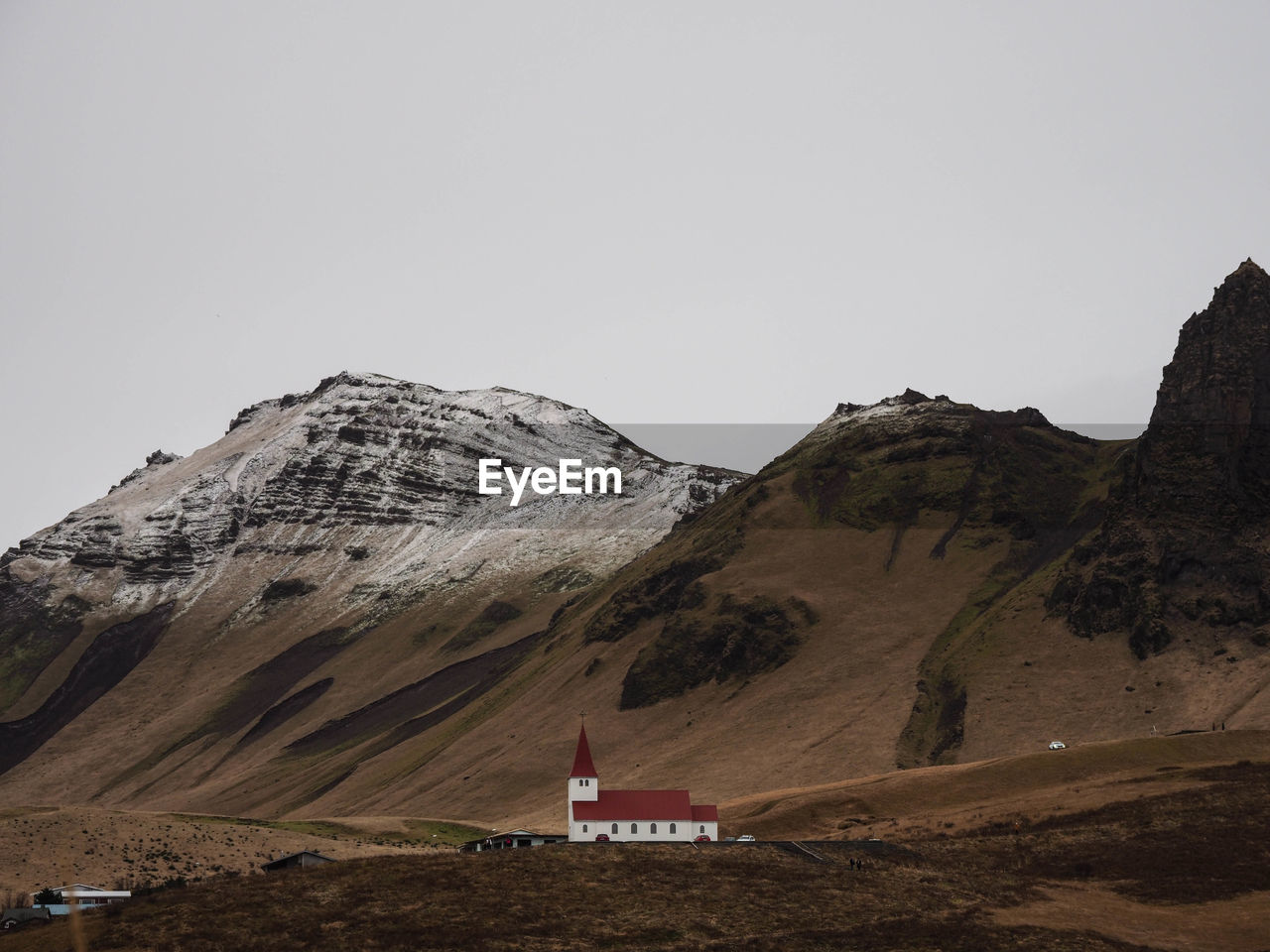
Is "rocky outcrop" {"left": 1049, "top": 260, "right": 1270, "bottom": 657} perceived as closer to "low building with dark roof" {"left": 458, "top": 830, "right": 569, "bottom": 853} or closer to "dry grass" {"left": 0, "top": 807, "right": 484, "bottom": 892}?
"low building with dark roof" {"left": 458, "top": 830, "right": 569, "bottom": 853}

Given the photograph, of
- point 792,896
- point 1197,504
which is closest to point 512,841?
point 792,896

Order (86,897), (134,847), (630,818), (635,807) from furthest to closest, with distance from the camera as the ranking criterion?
1. (134,847)
2. (635,807)
3. (630,818)
4. (86,897)

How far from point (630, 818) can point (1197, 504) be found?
9279 cm

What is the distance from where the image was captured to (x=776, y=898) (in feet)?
230

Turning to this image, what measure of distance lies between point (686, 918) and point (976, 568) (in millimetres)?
124536

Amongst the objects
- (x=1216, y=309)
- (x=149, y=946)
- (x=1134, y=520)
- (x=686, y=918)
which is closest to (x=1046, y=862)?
(x=686, y=918)

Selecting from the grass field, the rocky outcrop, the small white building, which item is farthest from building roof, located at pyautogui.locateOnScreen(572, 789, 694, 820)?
the rocky outcrop

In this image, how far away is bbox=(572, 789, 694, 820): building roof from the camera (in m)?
89.6

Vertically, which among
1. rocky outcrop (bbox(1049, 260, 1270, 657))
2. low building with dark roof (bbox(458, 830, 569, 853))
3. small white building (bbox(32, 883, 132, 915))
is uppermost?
rocky outcrop (bbox(1049, 260, 1270, 657))

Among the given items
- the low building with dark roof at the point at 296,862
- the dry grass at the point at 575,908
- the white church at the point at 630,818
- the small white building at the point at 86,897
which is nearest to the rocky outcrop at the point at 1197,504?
the white church at the point at 630,818

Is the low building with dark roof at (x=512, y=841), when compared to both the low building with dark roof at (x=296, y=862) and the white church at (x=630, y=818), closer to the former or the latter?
the white church at (x=630, y=818)

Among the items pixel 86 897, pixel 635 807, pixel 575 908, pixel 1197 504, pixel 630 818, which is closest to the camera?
pixel 575 908

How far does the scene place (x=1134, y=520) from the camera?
159375 millimetres

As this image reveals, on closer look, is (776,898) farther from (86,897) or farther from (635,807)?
(86,897)
